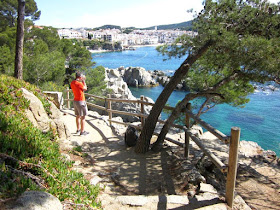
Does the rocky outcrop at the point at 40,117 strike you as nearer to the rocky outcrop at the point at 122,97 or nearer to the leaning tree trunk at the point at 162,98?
the leaning tree trunk at the point at 162,98

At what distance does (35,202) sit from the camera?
2234 millimetres

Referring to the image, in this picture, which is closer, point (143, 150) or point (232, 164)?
point (232, 164)

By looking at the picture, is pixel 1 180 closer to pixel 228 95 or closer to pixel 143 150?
pixel 143 150

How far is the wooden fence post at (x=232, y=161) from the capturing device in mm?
3139

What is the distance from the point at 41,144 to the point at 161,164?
8.65 ft

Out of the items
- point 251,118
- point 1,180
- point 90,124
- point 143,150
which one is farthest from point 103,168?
point 251,118

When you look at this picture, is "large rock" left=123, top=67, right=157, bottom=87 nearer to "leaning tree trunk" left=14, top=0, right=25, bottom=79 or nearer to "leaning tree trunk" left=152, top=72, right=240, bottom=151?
"leaning tree trunk" left=14, top=0, right=25, bottom=79

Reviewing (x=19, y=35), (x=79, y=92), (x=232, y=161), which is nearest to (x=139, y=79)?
(x=19, y=35)

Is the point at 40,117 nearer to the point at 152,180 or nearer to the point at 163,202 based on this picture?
the point at 152,180

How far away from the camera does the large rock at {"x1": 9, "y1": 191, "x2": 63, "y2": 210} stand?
7.08 ft

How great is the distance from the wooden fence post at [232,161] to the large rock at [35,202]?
228cm

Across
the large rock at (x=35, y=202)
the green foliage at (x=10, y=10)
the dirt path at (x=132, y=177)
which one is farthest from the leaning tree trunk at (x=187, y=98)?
the green foliage at (x=10, y=10)

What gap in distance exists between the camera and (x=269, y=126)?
66.1ft

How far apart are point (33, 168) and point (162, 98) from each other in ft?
10.6
